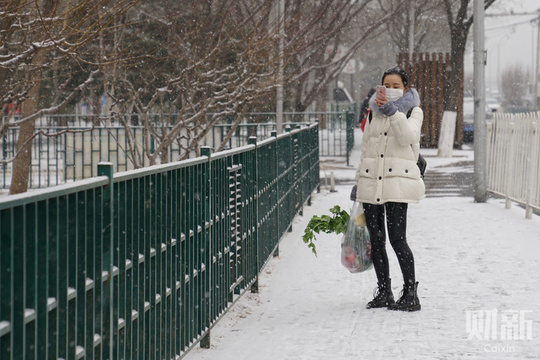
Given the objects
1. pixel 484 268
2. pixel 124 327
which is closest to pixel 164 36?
pixel 484 268

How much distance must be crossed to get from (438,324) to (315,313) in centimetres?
95

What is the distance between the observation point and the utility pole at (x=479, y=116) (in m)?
14.7

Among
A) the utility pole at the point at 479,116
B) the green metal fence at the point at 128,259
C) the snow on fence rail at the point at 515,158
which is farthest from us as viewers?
the utility pole at the point at 479,116

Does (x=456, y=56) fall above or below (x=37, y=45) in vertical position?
above

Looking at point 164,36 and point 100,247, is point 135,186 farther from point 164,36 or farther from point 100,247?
point 164,36

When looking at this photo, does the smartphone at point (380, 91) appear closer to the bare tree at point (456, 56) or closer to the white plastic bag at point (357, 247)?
the white plastic bag at point (357, 247)

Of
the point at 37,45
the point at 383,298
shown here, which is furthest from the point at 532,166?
the point at 37,45

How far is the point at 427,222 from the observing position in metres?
12.4

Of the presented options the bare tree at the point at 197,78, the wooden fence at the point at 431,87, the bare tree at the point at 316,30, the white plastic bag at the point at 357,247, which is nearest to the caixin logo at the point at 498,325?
the white plastic bag at the point at 357,247

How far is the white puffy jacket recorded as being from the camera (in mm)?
6641

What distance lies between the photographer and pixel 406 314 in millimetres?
6801

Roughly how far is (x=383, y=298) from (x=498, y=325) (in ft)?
3.04

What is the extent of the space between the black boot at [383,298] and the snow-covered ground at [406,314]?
91 mm

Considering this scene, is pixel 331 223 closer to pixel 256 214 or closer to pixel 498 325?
pixel 256 214
